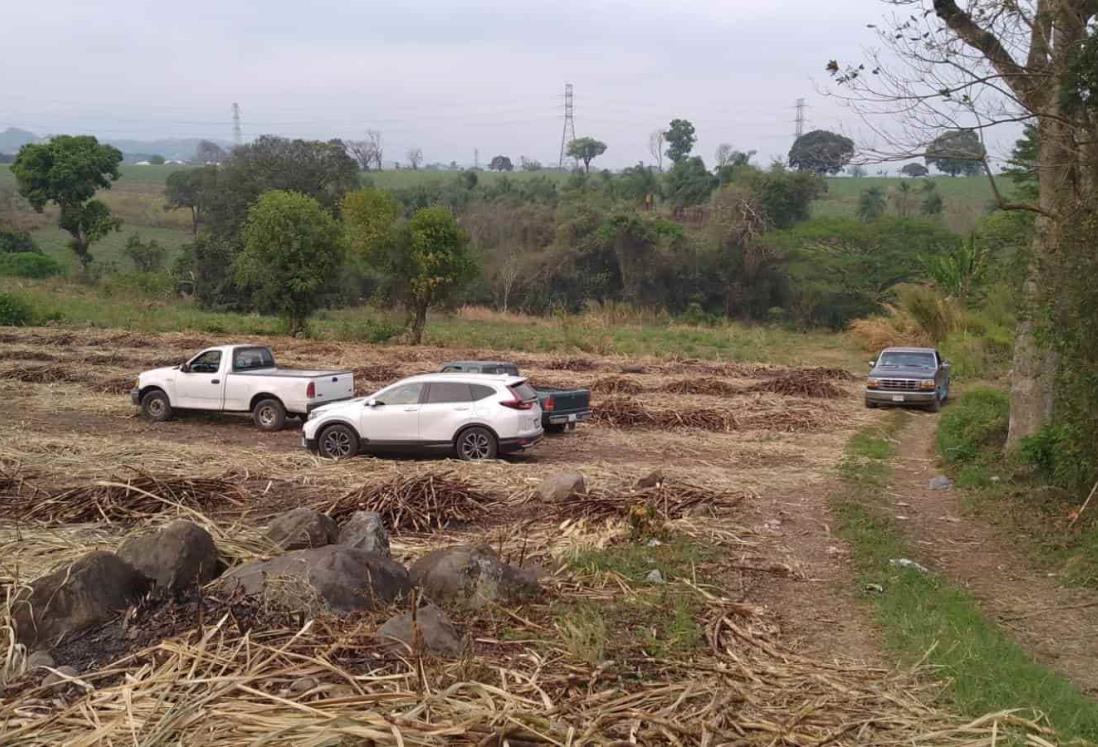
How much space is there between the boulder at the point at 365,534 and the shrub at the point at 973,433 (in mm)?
11128

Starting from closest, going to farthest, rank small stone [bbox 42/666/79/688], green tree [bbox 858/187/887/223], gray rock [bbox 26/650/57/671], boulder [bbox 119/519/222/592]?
small stone [bbox 42/666/79/688]
gray rock [bbox 26/650/57/671]
boulder [bbox 119/519/222/592]
green tree [bbox 858/187/887/223]

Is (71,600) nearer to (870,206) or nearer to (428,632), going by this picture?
(428,632)

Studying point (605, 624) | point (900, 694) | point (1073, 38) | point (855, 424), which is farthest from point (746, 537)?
point (855, 424)

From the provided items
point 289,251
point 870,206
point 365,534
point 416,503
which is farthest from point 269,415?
point 870,206

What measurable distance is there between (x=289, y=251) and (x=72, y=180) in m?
32.8

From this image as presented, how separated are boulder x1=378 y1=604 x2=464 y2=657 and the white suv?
915 centimetres

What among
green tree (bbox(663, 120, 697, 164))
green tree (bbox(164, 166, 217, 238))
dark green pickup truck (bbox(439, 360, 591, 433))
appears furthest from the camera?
green tree (bbox(663, 120, 697, 164))

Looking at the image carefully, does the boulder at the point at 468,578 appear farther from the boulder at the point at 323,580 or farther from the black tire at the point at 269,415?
the black tire at the point at 269,415

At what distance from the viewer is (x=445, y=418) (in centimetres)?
1711

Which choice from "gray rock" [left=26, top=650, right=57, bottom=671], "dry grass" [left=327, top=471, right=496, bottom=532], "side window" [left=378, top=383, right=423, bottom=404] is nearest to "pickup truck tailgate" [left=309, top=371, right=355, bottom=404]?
"side window" [left=378, top=383, right=423, bottom=404]

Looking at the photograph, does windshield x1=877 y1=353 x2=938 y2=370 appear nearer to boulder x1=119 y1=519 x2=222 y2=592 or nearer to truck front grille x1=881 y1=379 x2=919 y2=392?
truck front grille x1=881 y1=379 x2=919 y2=392

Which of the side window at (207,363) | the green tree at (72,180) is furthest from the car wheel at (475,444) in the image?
the green tree at (72,180)

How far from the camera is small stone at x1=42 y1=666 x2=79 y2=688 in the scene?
6735mm

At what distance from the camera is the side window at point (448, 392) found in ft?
56.2
